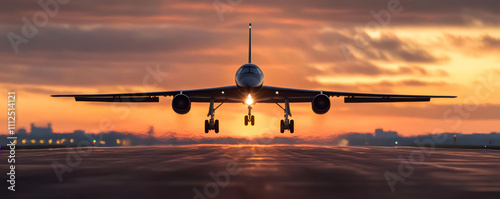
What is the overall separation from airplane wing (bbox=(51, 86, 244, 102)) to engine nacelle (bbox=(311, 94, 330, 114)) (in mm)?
6730

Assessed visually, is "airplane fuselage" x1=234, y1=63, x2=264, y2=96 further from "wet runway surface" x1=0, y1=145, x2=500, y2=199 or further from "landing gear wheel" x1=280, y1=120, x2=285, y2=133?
"wet runway surface" x1=0, y1=145, x2=500, y2=199

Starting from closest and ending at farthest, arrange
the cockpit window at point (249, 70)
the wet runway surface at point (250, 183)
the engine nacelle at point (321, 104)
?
the wet runway surface at point (250, 183)
the cockpit window at point (249, 70)
the engine nacelle at point (321, 104)

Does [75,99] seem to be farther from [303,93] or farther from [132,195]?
[132,195]

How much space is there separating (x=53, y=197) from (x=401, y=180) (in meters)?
11.5

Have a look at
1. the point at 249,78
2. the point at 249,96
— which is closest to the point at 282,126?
the point at 249,96

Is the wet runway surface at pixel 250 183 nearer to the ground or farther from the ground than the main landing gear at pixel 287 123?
nearer to the ground

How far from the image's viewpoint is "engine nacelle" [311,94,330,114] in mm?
40781

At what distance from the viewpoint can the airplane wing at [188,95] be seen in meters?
42.5

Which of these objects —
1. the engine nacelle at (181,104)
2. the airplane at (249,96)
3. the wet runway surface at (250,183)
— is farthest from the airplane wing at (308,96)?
the wet runway surface at (250,183)

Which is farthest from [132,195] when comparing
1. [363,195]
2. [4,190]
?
[363,195]

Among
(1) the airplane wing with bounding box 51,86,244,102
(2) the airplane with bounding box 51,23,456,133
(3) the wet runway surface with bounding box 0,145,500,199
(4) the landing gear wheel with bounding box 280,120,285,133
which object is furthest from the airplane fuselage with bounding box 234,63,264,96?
(3) the wet runway surface with bounding box 0,145,500,199

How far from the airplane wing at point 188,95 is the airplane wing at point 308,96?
2.53 m

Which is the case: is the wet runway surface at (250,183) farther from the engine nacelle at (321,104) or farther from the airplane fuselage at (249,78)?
the engine nacelle at (321,104)

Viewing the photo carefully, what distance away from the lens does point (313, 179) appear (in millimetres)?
18156
